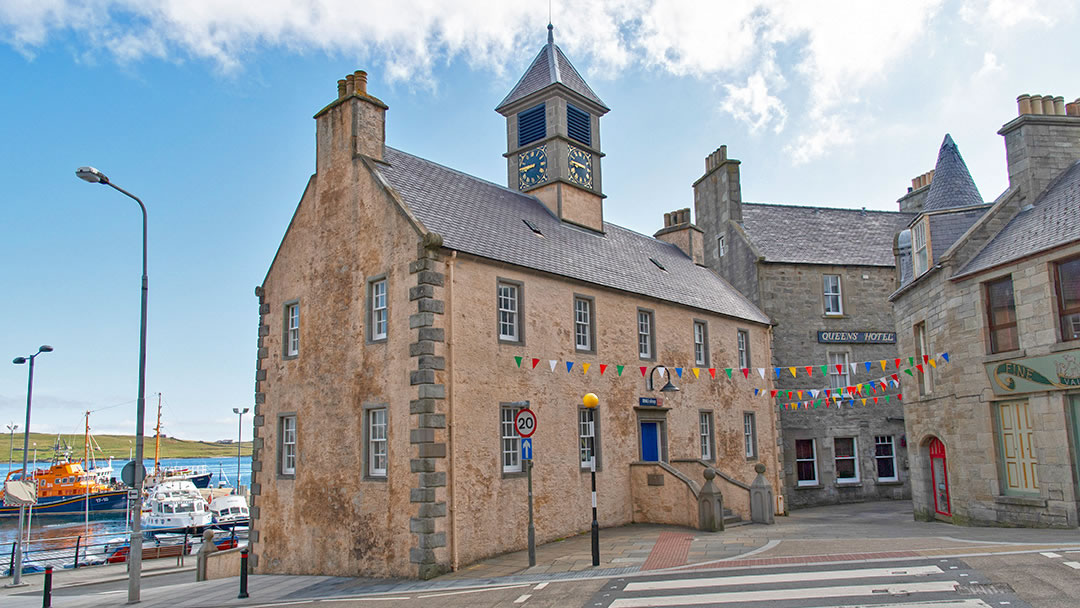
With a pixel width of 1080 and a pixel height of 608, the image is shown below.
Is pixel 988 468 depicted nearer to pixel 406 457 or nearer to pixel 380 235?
pixel 406 457

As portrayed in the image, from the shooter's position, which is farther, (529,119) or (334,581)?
(529,119)

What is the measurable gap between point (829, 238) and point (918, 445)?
13434 millimetres

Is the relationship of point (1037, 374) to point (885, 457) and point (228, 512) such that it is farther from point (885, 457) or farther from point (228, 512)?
point (228, 512)

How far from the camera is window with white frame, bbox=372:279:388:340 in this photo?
17672 mm

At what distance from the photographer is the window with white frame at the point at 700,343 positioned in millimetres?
25172

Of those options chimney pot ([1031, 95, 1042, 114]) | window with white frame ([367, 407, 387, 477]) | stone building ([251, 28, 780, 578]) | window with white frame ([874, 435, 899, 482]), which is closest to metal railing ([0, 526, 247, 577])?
stone building ([251, 28, 780, 578])

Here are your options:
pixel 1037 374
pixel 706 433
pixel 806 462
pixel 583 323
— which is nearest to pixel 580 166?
pixel 583 323

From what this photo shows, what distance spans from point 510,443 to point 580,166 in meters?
11.6

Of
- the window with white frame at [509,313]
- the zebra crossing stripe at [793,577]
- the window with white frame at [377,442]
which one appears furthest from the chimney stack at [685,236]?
the zebra crossing stripe at [793,577]

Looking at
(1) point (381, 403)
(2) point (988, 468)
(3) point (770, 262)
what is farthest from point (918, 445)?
(1) point (381, 403)

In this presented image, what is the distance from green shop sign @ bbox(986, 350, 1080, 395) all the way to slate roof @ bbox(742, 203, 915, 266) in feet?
44.7

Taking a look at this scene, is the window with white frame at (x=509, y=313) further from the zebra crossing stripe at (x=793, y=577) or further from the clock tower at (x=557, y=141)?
the zebra crossing stripe at (x=793, y=577)

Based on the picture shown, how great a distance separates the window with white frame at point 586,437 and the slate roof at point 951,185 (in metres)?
11.9

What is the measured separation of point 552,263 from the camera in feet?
67.7
